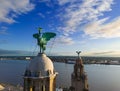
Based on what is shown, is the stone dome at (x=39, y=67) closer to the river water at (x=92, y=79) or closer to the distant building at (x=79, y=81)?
the distant building at (x=79, y=81)

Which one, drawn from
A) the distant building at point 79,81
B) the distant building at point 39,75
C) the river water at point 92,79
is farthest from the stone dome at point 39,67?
the river water at point 92,79

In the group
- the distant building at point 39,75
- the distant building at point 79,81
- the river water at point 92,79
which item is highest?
the distant building at point 39,75

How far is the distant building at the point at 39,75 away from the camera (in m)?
9.78

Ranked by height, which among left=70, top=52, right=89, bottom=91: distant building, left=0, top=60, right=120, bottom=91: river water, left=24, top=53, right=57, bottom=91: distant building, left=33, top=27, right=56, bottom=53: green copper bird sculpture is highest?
left=33, top=27, right=56, bottom=53: green copper bird sculpture

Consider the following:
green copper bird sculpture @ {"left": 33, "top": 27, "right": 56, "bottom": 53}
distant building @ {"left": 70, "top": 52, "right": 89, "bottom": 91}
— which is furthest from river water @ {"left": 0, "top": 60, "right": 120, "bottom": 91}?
green copper bird sculpture @ {"left": 33, "top": 27, "right": 56, "bottom": 53}

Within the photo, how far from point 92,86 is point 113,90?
6.64m

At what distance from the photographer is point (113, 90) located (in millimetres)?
60562

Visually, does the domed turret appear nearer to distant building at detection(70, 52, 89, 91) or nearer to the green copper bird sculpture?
the green copper bird sculpture

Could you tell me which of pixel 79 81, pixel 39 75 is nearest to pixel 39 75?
pixel 39 75

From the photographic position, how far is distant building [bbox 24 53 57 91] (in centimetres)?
978

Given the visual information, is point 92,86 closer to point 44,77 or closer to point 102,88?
point 102,88

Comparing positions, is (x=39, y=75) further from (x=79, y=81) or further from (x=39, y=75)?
(x=79, y=81)

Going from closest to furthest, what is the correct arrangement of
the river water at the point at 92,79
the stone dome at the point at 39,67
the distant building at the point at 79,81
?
1. the stone dome at the point at 39,67
2. the distant building at the point at 79,81
3. the river water at the point at 92,79

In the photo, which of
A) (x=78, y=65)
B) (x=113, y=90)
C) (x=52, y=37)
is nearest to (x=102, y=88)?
(x=113, y=90)
